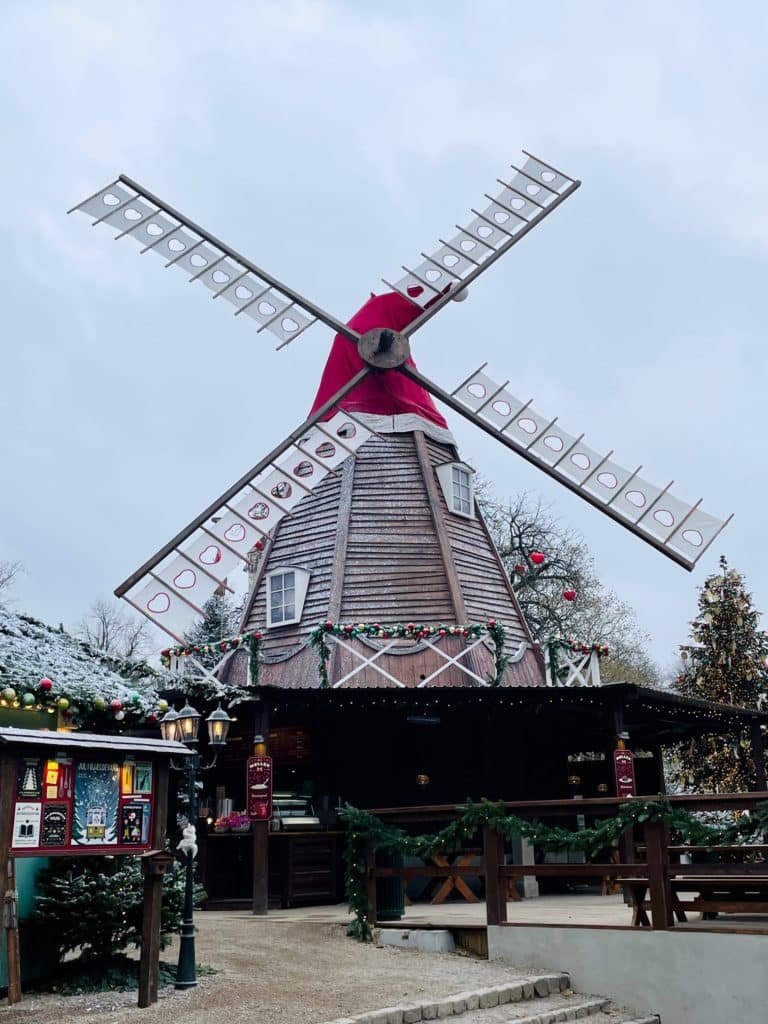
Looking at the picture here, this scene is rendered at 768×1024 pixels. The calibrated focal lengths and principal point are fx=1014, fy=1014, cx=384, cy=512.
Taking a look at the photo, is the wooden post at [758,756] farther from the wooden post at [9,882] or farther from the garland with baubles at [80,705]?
the wooden post at [9,882]

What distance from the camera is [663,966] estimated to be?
345 inches

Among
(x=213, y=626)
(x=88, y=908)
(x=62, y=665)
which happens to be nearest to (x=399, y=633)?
(x=62, y=665)

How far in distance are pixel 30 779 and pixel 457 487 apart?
1241 centimetres

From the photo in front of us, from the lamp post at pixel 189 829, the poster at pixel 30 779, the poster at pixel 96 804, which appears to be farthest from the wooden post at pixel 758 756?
the poster at pixel 30 779

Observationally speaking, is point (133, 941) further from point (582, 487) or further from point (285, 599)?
point (582, 487)

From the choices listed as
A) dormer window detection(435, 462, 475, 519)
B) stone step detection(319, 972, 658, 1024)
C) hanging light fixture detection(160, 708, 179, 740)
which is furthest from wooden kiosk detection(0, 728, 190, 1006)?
dormer window detection(435, 462, 475, 519)

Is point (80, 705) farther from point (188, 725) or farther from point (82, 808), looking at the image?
point (82, 808)

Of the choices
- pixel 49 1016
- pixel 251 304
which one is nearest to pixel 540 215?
pixel 251 304

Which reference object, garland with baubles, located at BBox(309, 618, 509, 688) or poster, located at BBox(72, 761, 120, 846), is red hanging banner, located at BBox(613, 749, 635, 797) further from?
poster, located at BBox(72, 761, 120, 846)

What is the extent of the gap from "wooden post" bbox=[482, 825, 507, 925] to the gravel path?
18.1 inches

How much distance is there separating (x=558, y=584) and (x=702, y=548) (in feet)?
51.3

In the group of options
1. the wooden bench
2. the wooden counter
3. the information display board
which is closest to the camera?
the information display board

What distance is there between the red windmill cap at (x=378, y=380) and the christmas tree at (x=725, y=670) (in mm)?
7262

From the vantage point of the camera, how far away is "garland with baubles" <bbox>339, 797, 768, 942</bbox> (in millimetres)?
8844
